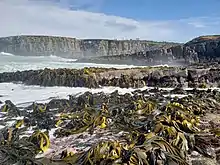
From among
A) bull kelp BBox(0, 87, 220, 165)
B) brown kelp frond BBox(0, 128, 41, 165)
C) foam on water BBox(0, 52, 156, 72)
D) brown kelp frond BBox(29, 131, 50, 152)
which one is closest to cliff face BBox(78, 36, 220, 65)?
foam on water BBox(0, 52, 156, 72)

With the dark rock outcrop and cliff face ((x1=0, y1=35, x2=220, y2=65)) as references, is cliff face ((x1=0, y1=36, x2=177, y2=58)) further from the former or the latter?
the dark rock outcrop

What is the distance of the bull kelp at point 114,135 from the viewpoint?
4.03m

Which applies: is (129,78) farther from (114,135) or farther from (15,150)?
(15,150)

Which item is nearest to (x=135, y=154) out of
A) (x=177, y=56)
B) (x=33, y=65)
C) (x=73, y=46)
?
(x=33, y=65)

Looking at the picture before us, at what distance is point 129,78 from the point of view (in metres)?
13.2

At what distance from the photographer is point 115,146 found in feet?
13.7

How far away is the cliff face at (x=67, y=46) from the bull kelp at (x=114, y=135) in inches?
2519

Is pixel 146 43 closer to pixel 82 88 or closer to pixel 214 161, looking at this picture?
pixel 82 88

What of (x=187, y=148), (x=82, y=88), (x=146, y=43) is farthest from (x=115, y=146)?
(x=146, y=43)

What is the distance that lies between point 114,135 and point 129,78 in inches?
314

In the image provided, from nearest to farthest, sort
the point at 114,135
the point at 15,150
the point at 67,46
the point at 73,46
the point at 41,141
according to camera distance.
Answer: the point at 15,150, the point at 41,141, the point at 114,135, the point at 67,46, the point at 73,46

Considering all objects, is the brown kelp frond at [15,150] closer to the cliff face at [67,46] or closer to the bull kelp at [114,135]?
the bull kelp at [114,135]

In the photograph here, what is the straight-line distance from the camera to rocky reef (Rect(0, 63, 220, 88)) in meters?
12.9

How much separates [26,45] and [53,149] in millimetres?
73259
